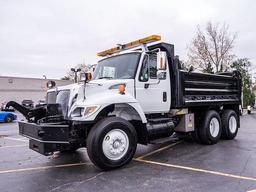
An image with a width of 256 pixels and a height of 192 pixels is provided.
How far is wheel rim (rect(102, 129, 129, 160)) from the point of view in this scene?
5.44 m

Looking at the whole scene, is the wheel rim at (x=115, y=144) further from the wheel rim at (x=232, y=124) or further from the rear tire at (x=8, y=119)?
the rear tire at (x=8, y=119)

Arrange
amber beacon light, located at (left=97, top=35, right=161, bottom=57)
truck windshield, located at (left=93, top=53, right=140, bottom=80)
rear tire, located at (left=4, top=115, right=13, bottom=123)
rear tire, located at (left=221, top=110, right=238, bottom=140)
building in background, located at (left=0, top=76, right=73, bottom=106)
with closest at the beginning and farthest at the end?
1. truck windshield, located at (left=93, top=53, right=140, bottom=80)
2. amber beacon light, located at (left=97, top=35, right=161, bottom=57)
3. rear tire, located at (left=221, top=110, right=238, bottom=140)
4. rear tire, located at (left=4, top=115, right=13, bottom=123)
5. building in background, located at (left=0, top=76, right=73, bottom=106)

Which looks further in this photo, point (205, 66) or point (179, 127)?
point (205, 66)

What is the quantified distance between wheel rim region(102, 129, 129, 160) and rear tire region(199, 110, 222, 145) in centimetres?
331

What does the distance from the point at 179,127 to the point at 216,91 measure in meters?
1.82

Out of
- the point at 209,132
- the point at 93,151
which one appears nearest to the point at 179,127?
the point at 209,132

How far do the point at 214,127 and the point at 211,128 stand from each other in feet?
0.56

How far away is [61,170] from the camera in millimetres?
5742

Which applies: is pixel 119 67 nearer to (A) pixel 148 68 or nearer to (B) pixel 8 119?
(A) pixel 148 68

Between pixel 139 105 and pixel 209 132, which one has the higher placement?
pixel 139 105

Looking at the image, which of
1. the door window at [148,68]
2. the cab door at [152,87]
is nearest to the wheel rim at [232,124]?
the cab door at [152,87]

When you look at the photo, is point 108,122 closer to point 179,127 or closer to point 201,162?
point 201,162

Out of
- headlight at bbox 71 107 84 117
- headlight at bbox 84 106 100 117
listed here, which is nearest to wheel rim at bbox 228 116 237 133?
headlight at bbox 84 106 100 117

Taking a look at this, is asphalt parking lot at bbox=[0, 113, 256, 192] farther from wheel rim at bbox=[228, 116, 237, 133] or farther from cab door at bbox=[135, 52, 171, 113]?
wheel rim at bbox=[228, 116, 237, 133]
